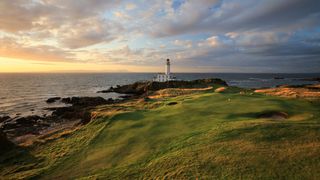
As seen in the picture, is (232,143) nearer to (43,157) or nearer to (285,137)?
(285,137)

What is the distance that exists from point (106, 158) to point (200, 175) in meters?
5.52

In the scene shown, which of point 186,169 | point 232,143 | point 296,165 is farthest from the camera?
point 232,143

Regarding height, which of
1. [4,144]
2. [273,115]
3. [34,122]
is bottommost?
[34,122]

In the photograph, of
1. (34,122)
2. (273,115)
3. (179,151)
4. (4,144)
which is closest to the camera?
(179,151)

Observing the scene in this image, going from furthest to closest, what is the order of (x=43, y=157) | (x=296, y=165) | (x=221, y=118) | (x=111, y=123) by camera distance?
(x=111, y=123), (x=221, y=118), (x=43, y=157), (x=296, y=165)

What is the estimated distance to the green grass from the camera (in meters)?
8.50

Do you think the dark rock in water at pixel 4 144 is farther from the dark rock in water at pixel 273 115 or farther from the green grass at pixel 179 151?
the dark rock in water at pixel 273 115

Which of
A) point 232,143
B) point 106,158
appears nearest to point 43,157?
point 106,158

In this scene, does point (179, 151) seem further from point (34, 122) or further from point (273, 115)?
point (34, 122)

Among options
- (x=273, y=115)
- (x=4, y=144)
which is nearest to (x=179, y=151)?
(x=273, y=115)

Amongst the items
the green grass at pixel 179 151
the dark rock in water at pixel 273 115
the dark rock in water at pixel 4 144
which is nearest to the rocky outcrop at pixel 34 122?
the dark rock in water at pixel 4 144

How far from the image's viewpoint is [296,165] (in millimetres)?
8172

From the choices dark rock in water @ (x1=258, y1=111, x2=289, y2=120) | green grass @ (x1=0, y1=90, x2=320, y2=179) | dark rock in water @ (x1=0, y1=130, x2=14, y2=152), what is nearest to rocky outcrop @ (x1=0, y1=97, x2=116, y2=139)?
dark rock in water @ (x1=0, y1=130, x2=14, y2=152)

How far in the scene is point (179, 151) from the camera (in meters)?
10.8
